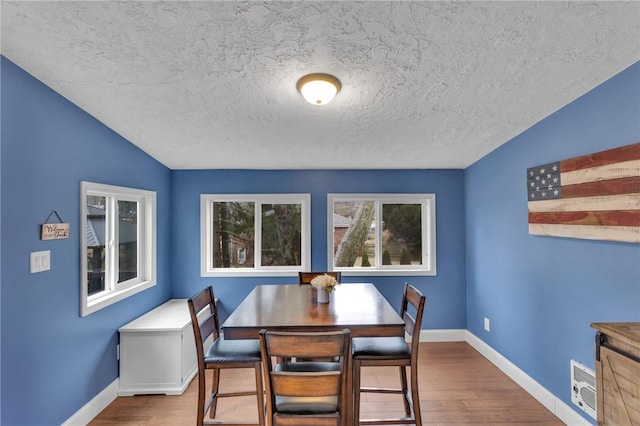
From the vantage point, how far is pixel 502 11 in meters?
1.42

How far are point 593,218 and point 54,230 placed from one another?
343 cm

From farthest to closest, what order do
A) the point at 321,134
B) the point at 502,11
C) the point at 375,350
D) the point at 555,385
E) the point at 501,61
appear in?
the point at 321,134 → the point at 555,385 → the point at 375,350 → the point at 501,61 → the point at 502,11

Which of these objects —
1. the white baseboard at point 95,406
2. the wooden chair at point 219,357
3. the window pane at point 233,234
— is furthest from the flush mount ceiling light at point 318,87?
the white baseboard at point 95,406

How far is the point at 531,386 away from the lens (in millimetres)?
2543

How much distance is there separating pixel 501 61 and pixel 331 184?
7.29ft

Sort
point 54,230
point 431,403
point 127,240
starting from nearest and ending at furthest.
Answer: point 54,230 < point 431,403 < point 127,240

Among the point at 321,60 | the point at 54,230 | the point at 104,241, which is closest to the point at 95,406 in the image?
the point at 104,241

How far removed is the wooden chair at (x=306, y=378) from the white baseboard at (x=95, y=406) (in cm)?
163

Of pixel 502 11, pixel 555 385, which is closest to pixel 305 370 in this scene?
pixel 555 385

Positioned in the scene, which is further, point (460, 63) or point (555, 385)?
point (555, 385)

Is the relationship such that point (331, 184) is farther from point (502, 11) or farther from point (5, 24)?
point (5, 24)

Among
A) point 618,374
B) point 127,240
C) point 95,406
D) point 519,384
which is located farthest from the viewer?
point 127,240

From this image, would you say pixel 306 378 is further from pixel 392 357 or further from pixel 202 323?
pixel 202 323

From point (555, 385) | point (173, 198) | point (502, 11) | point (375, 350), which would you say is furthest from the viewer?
point (173, 198)
